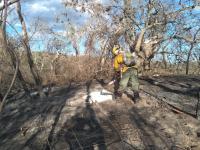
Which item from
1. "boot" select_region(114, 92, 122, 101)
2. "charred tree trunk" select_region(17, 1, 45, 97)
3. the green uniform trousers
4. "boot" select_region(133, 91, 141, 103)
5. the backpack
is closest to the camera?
the backpack

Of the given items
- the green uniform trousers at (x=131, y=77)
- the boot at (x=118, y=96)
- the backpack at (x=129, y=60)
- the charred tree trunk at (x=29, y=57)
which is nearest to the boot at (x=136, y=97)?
the green uniform trousers at (x=131, y=77)

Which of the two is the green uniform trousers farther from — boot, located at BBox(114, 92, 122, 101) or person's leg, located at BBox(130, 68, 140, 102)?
boot, located at BBox(114, 92, 122, 101)

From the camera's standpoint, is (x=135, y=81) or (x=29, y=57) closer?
(x=135, y=81)

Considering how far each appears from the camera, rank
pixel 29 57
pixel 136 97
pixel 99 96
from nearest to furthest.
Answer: pixel 136 97 → pixel 99 96 → pixel 29 57

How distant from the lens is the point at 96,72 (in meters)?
24.8

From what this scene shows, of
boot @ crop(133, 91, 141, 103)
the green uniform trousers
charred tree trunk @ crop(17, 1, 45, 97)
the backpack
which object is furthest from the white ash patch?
charred tree trunk @ crop(17, 1, 45, 97)

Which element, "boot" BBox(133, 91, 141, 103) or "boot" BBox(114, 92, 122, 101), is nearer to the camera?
"boot" BBox(133, 91, 141, 103)

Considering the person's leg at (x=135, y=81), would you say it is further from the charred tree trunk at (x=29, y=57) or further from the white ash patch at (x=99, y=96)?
the charred tree trunk at (x=29, y=57)

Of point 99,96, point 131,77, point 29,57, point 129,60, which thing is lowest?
point 99,96

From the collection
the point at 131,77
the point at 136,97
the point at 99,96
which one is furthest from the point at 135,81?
the point at 99,96

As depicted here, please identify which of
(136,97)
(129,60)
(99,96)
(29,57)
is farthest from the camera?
(29,57)

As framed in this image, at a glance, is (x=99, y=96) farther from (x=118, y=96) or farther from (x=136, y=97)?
(x=136, y=97)

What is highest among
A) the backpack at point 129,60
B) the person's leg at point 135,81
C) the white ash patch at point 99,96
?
the backpack at point 129,60

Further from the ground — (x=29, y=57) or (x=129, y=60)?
(x=129, y=60)
